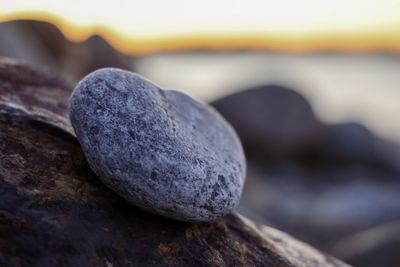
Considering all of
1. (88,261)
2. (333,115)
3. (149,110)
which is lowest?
(88,261)

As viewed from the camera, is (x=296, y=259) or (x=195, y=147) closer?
(x=195, y=147)

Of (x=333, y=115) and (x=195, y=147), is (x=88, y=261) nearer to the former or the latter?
(x=195, y=147)

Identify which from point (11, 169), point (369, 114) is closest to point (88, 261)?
point (11, 169)

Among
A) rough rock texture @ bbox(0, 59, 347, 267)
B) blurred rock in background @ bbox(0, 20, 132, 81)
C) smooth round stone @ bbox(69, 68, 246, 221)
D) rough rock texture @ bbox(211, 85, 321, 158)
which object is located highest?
rough rock texture @ bbox(211, 85, 321, 158)

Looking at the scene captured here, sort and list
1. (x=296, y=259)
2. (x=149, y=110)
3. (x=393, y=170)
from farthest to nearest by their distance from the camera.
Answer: (x=393, y=170)
(x=296, y=259)
(x=149, y=110)

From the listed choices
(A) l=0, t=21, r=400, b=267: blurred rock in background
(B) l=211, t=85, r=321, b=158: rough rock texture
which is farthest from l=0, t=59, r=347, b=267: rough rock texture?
(B) l=211, t=85, r=321, b=158: rough rock texture

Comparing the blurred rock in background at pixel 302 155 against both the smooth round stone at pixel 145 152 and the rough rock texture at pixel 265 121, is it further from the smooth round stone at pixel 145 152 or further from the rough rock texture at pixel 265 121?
the smooth round stone at pixel 145 152

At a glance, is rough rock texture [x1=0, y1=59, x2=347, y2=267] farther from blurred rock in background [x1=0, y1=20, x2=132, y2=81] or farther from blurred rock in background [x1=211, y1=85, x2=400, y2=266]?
blurred rock in background [x1=211, y1=85, x2=400, y2=266]
